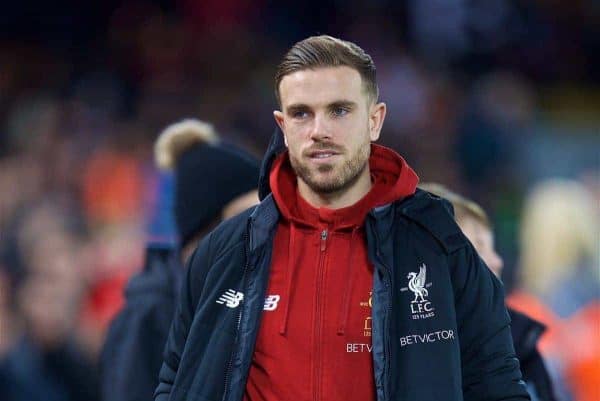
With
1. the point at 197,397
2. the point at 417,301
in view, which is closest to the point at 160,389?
the point at 197,397

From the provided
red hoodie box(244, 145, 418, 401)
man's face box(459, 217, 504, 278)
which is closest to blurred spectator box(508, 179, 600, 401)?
man's face box(459, 217, 504, 278)

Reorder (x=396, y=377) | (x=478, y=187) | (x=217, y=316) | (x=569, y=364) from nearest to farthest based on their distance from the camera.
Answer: (x=396, y=377) → (x=217, y=316) → (x=569, y=364) → (x=478, y=187)

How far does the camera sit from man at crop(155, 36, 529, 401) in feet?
9.69

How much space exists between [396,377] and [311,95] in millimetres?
739

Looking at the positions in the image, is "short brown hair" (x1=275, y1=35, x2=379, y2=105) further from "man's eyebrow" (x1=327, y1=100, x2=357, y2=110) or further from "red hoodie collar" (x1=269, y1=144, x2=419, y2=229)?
"red hoodie collar" (x1=269, y1=144, x2=419, y2=229)

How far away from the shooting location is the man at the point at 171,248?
441 centimetres

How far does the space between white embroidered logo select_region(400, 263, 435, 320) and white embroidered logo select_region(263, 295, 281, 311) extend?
0.32 meters

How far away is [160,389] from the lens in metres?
3.21

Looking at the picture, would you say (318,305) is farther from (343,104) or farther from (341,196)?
(343,104)

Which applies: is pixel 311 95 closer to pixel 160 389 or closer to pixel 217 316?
pixel 217 316

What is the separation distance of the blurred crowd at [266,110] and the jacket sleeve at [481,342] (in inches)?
189

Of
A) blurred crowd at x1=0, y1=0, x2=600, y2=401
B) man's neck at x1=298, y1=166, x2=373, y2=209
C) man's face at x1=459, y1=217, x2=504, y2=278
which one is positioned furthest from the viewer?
blurred crowd at x1=0, y1=0, x2=600, y2=401

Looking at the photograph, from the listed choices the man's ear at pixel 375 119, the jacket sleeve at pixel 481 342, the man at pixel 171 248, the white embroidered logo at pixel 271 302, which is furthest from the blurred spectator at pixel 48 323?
the jacket sleeve at pixel 481 342

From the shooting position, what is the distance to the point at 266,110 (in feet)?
31.2
